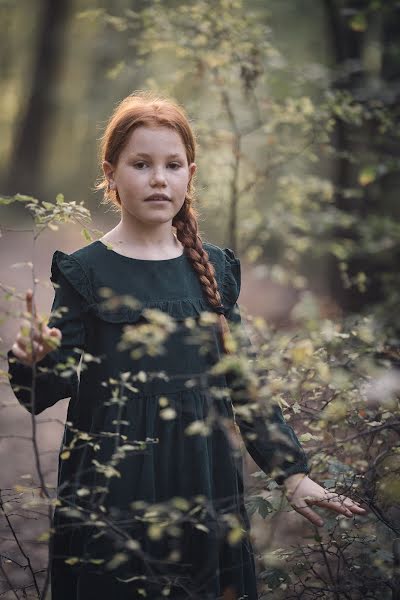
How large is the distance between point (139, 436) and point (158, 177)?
2.45ft

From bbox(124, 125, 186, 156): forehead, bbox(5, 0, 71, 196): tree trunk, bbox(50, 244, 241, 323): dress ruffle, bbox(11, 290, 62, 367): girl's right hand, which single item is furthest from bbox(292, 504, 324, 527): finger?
bbox(5, 0, 71, 196): tree trunk

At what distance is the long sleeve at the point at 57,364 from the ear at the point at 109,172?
28 centimetres

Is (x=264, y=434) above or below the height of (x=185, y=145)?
below

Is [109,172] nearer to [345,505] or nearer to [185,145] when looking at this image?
[185,145]

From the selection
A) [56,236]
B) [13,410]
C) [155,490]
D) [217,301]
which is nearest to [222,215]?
[13,410]

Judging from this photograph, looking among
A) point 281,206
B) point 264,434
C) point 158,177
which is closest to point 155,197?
point 158,177

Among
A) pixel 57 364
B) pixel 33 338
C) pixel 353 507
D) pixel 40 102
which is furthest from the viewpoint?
pixel 40 102

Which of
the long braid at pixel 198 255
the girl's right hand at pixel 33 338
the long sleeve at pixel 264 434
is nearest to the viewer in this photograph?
the girl's right hand at pixel 33 338

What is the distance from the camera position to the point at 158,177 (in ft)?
6.59

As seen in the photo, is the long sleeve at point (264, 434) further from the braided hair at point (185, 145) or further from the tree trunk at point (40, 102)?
the tree trunk at point (40, 102)

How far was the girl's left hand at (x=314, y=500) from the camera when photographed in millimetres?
1963

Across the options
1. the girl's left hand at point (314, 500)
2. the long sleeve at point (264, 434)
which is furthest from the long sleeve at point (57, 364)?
the girl's left hand at point (314, 500)

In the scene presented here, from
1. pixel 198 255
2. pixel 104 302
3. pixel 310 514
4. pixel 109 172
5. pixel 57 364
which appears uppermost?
pixel 109 172

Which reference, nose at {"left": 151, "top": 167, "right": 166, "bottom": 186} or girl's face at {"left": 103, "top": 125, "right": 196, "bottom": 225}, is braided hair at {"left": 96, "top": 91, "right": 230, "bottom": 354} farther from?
nose at {"left": 151, "top": 167, "right": 166, "bottom": 186}
